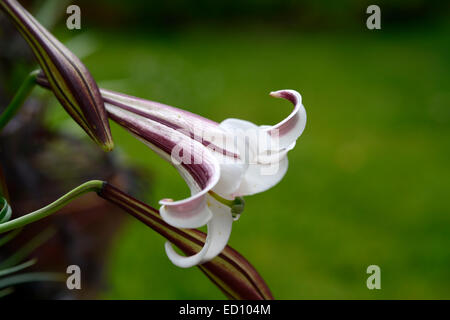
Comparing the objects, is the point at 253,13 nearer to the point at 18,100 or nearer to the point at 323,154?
the point at 323,154

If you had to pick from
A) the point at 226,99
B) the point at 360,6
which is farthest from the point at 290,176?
the point at 360,6

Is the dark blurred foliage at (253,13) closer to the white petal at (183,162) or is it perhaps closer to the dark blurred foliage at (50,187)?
the dark blurred foliage at (50,187)

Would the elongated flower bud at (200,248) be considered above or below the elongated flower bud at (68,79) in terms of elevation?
below

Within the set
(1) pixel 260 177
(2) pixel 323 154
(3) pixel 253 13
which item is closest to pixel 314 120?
(2) pixel 323 154

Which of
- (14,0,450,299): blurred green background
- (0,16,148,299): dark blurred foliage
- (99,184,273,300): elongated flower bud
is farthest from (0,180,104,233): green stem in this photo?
(14,0,450,299): blurred green background

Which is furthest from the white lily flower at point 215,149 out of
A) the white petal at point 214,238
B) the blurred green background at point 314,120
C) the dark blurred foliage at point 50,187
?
the blurred green background at point 314,120

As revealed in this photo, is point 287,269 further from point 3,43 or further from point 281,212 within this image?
point 3,43
